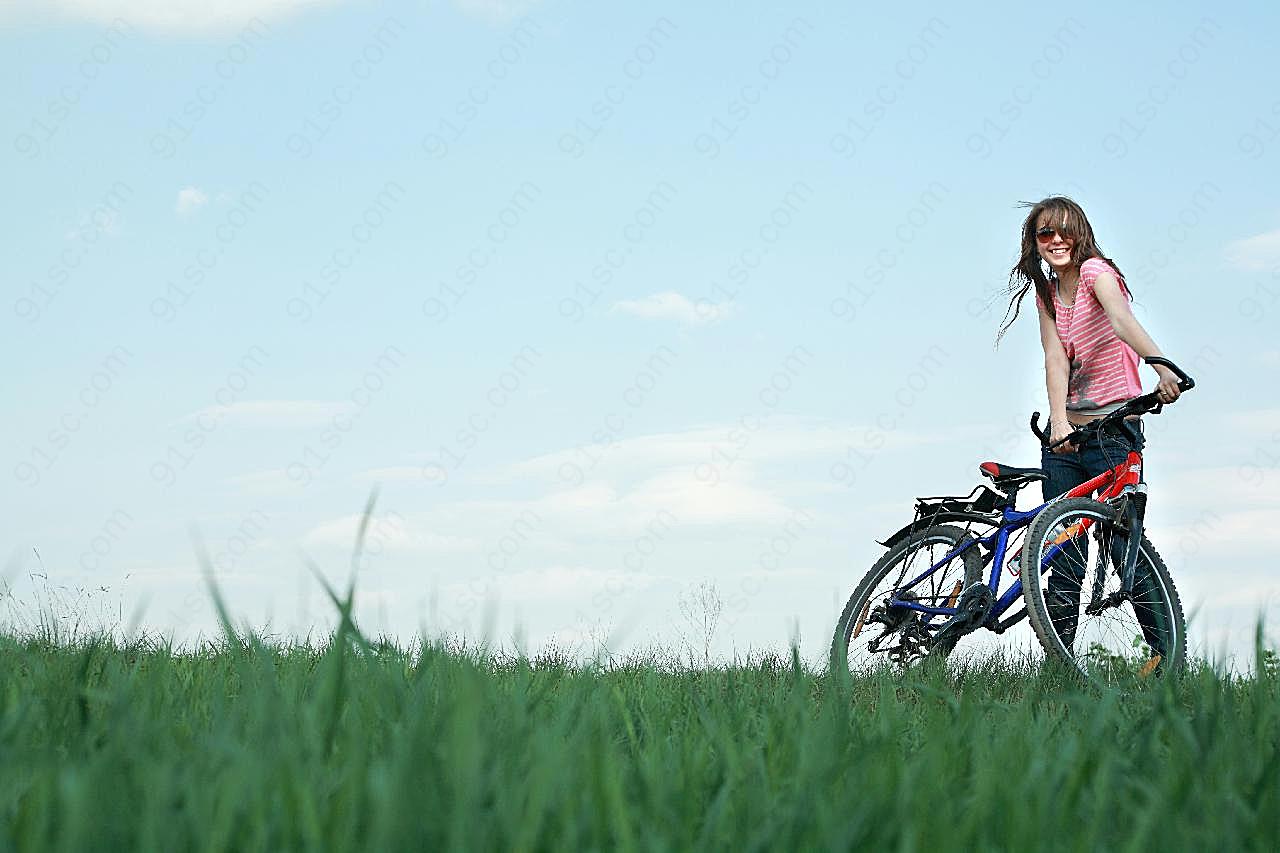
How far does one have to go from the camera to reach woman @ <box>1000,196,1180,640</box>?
19.2ft

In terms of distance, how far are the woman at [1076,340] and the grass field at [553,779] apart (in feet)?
11.2

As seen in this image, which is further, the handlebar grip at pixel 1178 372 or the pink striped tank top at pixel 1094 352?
the pink striped tank top at pixel 1094 352

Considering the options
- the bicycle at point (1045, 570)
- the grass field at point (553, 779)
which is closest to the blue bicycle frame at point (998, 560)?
the bicycle at point (1045, 570)

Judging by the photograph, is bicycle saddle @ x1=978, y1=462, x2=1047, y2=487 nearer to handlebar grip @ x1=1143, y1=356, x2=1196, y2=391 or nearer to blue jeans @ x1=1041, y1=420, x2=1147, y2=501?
blue jeans @ x1=1041, y1=420, x2=1147, y2=501

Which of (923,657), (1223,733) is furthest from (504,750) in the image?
(923,657)

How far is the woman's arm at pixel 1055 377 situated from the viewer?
604cm

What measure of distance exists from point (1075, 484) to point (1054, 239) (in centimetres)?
128

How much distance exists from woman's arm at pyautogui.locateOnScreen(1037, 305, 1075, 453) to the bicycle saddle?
24 cm

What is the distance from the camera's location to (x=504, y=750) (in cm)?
193

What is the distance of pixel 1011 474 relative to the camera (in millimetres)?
5855

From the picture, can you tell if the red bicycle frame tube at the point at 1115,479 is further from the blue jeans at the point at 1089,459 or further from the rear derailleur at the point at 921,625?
the rear derailleur at the point at 921,625

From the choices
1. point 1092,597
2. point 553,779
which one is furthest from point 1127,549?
point 553,779

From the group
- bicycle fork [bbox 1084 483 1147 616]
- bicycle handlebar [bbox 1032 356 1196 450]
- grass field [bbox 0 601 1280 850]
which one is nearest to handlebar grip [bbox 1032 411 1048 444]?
bicycle handlebar [bbox 1032 356 1196 450]

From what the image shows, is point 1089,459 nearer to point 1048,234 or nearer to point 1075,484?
point 1075,484
